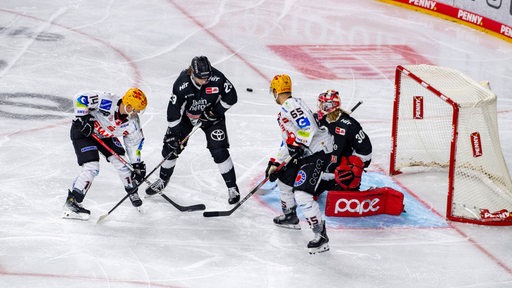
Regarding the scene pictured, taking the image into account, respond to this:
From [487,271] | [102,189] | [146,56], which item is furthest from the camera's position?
[146,56]

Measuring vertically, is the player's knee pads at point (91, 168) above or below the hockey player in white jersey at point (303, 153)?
below

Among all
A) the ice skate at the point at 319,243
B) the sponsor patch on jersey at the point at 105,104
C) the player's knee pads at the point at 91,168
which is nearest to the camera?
the ice skate at the point at 319,243

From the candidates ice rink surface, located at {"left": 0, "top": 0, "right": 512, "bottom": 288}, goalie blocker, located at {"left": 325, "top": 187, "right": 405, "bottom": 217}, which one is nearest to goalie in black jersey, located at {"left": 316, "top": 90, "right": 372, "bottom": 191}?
goalie blocker, located at {"left": 325, "top": 187, "right": 405, "bottom": 217}

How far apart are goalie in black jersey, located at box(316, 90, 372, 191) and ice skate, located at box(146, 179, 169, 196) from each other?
130 cm

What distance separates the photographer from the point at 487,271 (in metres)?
6.39

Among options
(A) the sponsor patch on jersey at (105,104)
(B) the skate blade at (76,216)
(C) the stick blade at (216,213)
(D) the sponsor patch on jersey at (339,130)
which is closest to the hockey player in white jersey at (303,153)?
(D) the sponsor patch on jersey at (339,130)

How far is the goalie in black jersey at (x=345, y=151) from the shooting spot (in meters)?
7.04

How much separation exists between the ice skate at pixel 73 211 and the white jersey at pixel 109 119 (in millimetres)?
524

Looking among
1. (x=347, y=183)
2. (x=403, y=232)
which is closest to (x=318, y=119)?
(x=347, y=183)

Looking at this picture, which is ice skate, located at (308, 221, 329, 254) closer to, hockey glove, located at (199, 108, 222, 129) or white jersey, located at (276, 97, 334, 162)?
white jersey, located at (276, 97, 334, 162)

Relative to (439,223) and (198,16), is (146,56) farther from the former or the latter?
(439,223)

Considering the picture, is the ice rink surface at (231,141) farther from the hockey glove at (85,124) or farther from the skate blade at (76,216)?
the hockey glove at (85,124)

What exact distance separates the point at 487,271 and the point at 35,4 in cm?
910

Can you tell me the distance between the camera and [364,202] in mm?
7117
